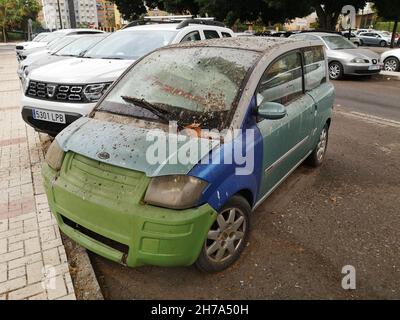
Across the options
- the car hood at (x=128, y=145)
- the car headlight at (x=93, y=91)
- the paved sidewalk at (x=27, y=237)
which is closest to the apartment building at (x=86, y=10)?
the car headlight at (x=93, y=91)

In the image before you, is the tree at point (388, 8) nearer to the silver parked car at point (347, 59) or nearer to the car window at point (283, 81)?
the silver parked car at point (347, 59)

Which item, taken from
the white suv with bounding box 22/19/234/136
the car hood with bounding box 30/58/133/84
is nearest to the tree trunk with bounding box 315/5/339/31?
the white suv with bounding box 22/19/234/136

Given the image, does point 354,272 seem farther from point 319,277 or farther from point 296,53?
point 296,53

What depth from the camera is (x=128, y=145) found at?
8.67 feet

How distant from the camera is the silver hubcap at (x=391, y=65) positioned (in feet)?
46.8

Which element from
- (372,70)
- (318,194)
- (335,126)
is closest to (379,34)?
(372,70)

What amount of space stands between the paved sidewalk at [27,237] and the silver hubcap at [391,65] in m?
14.1

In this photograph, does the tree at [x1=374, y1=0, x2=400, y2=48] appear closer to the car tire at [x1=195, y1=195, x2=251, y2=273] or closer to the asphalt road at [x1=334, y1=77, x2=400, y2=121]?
the asphalt road at [x1=334, y1=77, x2=400, y2=121]

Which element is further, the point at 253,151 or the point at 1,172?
the point at 1,172

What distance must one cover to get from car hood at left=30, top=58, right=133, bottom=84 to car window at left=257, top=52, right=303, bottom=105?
2622 mm

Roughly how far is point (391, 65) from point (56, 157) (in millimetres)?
15156

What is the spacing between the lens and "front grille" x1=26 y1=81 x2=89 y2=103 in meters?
4.86

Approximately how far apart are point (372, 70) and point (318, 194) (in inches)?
395

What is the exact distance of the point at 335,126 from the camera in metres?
7.18
